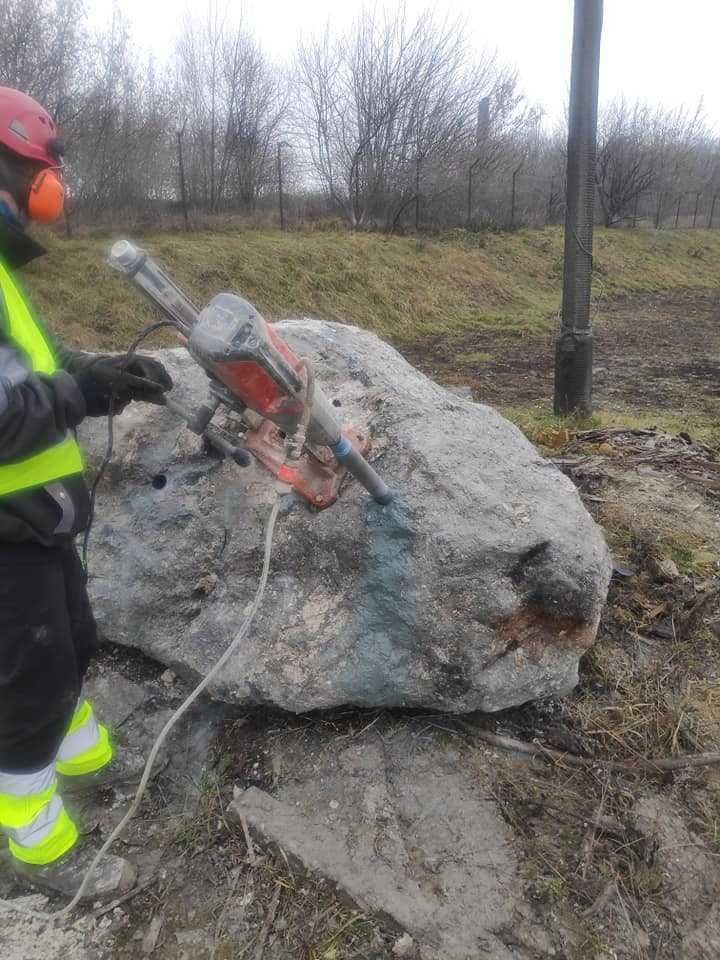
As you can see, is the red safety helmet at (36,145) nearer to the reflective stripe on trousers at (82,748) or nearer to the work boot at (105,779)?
the reflective stripe on trousers at (82,748)

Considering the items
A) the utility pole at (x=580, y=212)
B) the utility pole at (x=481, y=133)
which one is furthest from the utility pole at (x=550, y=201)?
the utility pole at (x=580, y=212)

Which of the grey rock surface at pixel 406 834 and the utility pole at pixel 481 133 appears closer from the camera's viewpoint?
the grey rock surface at pixel 406 834

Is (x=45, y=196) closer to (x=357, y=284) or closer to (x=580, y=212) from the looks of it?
(x=580, y=212)

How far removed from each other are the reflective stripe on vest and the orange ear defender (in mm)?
196

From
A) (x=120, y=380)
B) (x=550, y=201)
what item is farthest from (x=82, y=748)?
(x=550, y=201)

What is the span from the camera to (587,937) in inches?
68.1

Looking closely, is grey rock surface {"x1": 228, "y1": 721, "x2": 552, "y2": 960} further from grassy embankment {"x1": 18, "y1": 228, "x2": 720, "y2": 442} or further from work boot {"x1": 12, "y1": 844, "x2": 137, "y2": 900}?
grassy embankment {"x1": 18, "y1": 228, "x2": 720, "y2": 442}

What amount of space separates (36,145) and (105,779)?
200 centimetres

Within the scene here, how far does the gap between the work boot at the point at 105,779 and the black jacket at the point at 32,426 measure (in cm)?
87

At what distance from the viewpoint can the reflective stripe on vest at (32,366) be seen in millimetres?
1787

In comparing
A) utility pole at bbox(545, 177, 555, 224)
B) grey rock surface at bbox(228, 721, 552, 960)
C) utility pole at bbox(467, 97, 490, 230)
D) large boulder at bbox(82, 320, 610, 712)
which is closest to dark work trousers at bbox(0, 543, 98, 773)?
large boulder at bbox(82, 320, 610, 712)

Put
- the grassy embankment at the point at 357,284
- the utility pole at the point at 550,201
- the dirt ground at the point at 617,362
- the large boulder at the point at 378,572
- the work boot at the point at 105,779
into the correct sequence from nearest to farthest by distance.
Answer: the large boulder at the point at 378,572 → the work boot at the point at 105,779 → the dirt ground at the point at 617,362 → the grassy embankment at the point at 357,284 → the utility pole at the point at 550,201

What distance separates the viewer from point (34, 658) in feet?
6.44

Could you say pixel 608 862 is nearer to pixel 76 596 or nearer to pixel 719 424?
pixel 76 596
